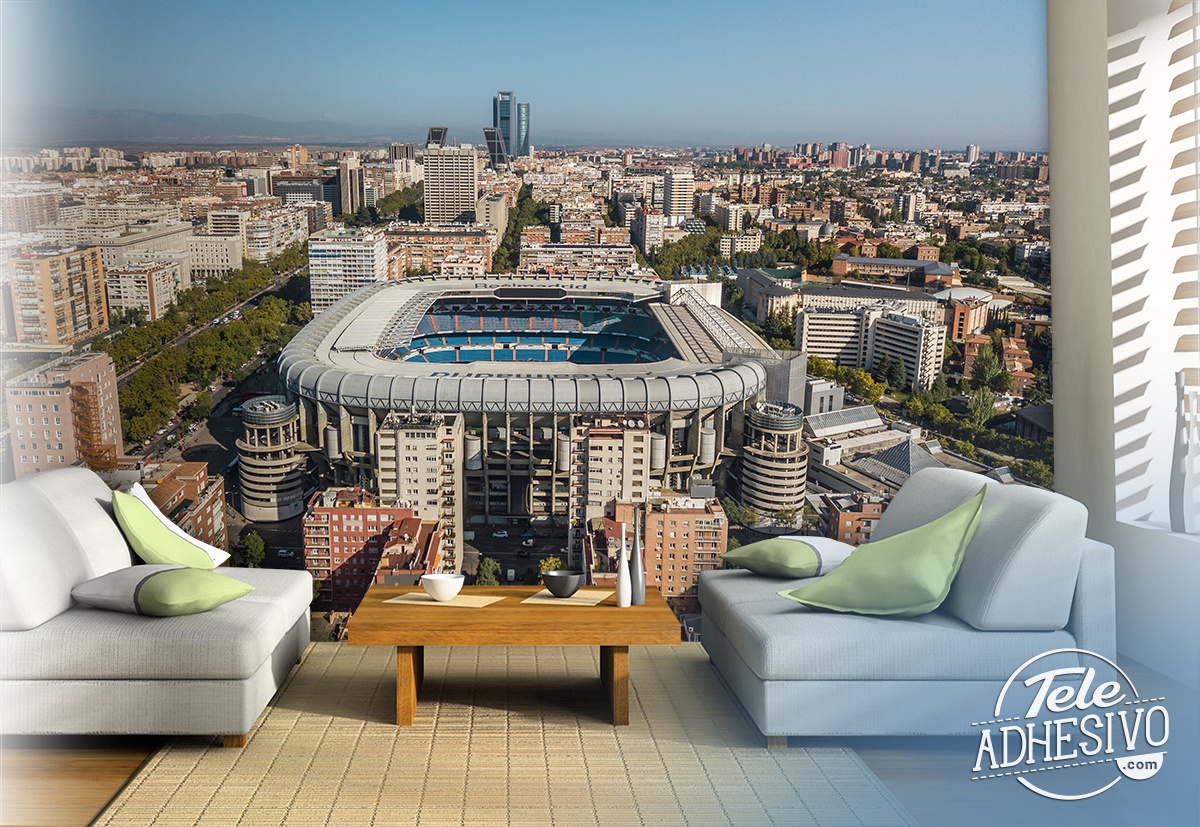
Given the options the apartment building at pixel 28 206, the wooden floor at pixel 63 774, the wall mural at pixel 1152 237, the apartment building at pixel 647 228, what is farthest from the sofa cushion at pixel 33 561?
the apartment building at pixel 647 228

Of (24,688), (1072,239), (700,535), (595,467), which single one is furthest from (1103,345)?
(24,688)

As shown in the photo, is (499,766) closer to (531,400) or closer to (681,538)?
(681,538)

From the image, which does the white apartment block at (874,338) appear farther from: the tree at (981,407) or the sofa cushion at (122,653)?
the sofa cushion at (122,653)

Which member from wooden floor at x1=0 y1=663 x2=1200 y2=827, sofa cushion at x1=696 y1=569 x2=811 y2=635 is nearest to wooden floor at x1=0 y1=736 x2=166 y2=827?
wooden floor at x1=0 y1=663 x2=1200 y2=827

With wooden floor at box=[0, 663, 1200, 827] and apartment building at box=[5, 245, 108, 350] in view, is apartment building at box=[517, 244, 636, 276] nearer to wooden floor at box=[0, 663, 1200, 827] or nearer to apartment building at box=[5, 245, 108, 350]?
apartment building at box=[5, 245, 108, 350]

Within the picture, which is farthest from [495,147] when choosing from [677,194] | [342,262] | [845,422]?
[845,422]

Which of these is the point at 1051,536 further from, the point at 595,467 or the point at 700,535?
the point at 595,467
